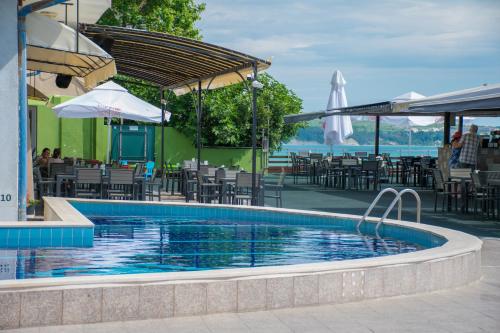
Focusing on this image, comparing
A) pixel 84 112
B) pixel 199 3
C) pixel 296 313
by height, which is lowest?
pixel 296 313

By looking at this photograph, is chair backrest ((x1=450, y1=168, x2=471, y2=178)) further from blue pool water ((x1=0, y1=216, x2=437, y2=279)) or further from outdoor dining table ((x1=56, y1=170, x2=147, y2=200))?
outdoor dining table ((x1=56, y1=170, x2=147, y2=200))

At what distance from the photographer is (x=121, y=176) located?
14.4 m

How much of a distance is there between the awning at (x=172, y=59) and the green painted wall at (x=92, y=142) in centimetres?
722

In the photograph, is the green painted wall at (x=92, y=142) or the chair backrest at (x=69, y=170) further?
the green painted wall at (x=92, y=142)

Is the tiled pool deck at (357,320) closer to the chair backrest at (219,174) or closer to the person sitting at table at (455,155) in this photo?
the chair backrest at (219,174)

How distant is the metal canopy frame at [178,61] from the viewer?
13820 millimetres

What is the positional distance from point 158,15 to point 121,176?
53.8 feet

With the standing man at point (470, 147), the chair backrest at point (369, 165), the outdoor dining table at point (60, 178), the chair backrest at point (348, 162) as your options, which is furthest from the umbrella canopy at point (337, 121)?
the outdoor dining table at point (60, 178)

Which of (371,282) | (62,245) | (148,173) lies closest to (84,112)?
(148,173)

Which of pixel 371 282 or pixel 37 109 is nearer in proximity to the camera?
pixel 371 282

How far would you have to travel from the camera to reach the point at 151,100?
30.7 meters

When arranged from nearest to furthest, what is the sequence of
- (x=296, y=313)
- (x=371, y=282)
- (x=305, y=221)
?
(x=296, y=313), (x=371, y=282), (x=305, y=221)

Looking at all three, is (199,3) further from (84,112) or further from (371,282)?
(371,282)

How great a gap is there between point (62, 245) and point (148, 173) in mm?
9088
